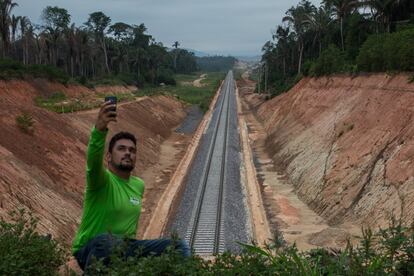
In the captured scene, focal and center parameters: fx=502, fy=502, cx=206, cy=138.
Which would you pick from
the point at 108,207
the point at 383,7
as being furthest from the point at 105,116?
the point at 383,7

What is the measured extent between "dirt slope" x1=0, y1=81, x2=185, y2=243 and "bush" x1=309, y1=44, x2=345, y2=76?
46.8 ft

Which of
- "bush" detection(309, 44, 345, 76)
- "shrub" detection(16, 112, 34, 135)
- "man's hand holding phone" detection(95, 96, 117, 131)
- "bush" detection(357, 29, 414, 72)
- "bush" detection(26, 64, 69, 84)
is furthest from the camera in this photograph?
"bush" detection(26, 64, 69, 84)

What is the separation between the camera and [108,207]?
5125 mm

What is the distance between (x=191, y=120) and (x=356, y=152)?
126 ft

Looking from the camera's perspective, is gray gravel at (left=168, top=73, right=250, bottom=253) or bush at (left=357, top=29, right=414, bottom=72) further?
bush at (left=357, top=29, right=414, bottom=72)

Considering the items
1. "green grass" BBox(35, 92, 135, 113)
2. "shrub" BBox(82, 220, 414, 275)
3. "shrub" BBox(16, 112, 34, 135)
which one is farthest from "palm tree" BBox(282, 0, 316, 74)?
"shrub" BBox(82, 220, 414, 275)

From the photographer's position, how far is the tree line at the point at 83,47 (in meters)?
71.6

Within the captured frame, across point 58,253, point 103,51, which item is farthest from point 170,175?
point 103,51

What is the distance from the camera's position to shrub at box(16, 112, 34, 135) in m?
23.5

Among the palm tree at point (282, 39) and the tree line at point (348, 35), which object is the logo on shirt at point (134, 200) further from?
the palm tree at point (282, 39)

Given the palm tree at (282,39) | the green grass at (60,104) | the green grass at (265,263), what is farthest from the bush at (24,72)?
the green grass at (265,263)

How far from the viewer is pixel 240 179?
2858 cm

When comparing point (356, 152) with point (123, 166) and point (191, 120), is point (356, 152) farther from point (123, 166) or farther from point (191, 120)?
point (191, 120)

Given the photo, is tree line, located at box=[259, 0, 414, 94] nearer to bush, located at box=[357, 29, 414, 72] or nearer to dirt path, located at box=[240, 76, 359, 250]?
bush, located at box=[357, 29, 414, 72]
